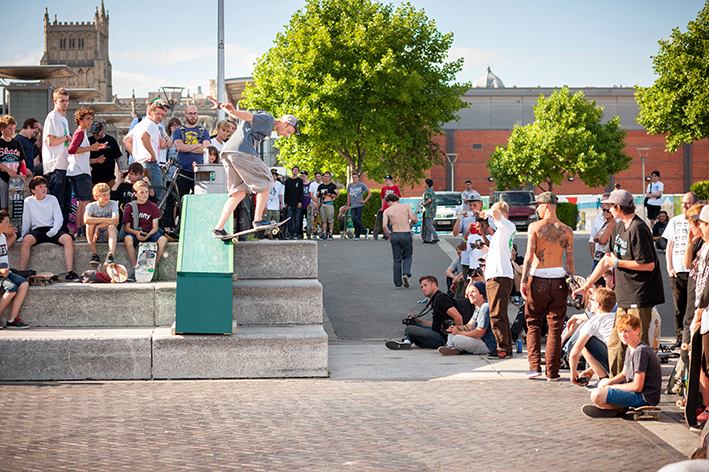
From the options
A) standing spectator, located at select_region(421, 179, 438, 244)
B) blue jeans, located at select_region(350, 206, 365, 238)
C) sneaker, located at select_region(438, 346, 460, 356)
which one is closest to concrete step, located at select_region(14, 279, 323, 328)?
sneaker, located at select_region(438, 346, 460, 356)

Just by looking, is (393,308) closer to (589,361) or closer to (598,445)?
(589,361)

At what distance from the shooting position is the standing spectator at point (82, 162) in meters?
9.50

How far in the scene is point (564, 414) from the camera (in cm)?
608

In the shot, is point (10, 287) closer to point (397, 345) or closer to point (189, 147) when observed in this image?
point (189, 147)

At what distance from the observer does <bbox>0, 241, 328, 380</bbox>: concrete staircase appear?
7227mm

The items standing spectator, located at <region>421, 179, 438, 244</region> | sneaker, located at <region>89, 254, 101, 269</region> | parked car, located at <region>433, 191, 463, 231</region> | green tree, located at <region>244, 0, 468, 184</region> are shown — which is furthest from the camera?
green tree, located at <region>244, 0, 468, 184</region>

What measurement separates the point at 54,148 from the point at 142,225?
1787mm

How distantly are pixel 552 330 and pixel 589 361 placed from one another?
0.56 metres

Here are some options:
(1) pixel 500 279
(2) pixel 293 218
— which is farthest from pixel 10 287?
(2) pixel 293 218

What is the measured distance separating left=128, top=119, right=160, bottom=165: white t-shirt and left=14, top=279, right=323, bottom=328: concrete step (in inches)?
103

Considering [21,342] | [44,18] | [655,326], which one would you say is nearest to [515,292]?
[655,326]

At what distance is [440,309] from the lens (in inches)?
364

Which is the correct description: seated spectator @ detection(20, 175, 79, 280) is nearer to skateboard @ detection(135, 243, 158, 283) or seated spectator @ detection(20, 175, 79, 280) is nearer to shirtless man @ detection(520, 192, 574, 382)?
skateboard @ detection(135, 243, 158, 283)

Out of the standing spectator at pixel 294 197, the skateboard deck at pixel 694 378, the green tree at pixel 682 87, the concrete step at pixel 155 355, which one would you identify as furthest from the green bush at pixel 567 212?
the skateboard deck at pixel 694 378
